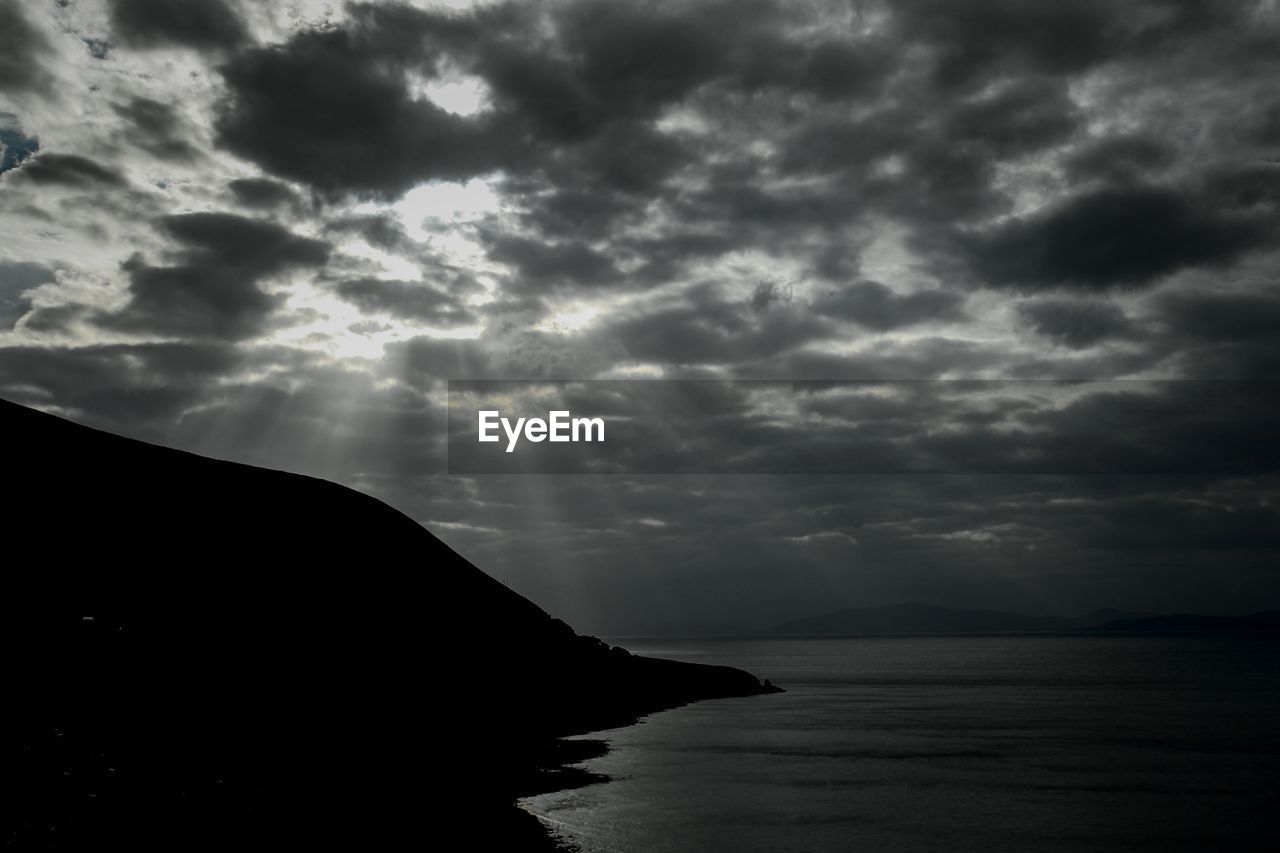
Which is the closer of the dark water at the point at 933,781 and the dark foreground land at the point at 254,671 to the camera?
the dark foreground land at the point at 254,671

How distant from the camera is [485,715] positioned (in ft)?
266

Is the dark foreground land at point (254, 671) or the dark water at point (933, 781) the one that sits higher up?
the dark foreground land at point (254, 671)

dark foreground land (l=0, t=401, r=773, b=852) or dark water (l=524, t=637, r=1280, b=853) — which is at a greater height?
dark foreground land (l=0, t=401, r=773, b=852)

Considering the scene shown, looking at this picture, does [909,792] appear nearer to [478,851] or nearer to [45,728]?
[478,851]

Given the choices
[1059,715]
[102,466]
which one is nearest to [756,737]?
[1059,715]

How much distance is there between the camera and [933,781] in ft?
220

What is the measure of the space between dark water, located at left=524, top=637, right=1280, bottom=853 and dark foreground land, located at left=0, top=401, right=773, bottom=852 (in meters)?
7.83

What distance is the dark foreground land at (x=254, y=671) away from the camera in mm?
41188

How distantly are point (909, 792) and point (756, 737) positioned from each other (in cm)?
3119

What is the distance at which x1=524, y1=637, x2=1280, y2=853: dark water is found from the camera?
161ft

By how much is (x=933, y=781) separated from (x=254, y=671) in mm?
51578

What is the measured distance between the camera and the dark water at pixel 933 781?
49.1 metres

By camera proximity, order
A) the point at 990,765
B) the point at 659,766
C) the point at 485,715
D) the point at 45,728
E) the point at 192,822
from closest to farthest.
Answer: the point at 192,822 → the point at 45,728 → the point at 659,766 → the point at 990,765 → the point at 485,715

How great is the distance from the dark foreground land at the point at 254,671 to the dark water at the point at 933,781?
25.7 feet
